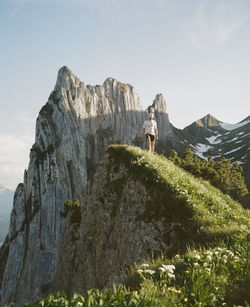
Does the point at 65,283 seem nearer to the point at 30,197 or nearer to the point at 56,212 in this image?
the point at 56,212

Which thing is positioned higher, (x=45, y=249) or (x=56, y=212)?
(x=56, y=212)

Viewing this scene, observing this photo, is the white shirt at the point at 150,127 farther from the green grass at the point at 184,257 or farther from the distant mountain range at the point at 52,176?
the distant mountain range at the point at 52,176

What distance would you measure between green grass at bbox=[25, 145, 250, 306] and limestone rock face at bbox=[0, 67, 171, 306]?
229 ft

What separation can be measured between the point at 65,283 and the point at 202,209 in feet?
72.5

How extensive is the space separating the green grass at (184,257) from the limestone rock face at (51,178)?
229 ft

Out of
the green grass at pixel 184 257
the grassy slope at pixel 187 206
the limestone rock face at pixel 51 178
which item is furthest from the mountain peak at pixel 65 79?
the grassy slope at pixel 187 206

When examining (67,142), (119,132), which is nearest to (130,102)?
(119,132)

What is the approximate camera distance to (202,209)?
10.9 m

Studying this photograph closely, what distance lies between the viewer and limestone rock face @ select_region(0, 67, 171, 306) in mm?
89875

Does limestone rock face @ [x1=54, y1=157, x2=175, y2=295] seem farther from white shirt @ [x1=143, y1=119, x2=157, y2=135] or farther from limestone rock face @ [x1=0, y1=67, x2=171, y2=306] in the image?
limestone rock face @ [x1=0, y1=67, x2=171, y2=306]

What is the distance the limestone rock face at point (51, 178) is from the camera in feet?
295

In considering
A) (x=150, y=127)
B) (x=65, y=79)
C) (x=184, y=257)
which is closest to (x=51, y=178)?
(x=65, y=79)

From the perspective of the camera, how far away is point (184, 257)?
6395 millimetres

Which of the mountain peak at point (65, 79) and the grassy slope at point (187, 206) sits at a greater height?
the mountain peak at point (65, 79)
